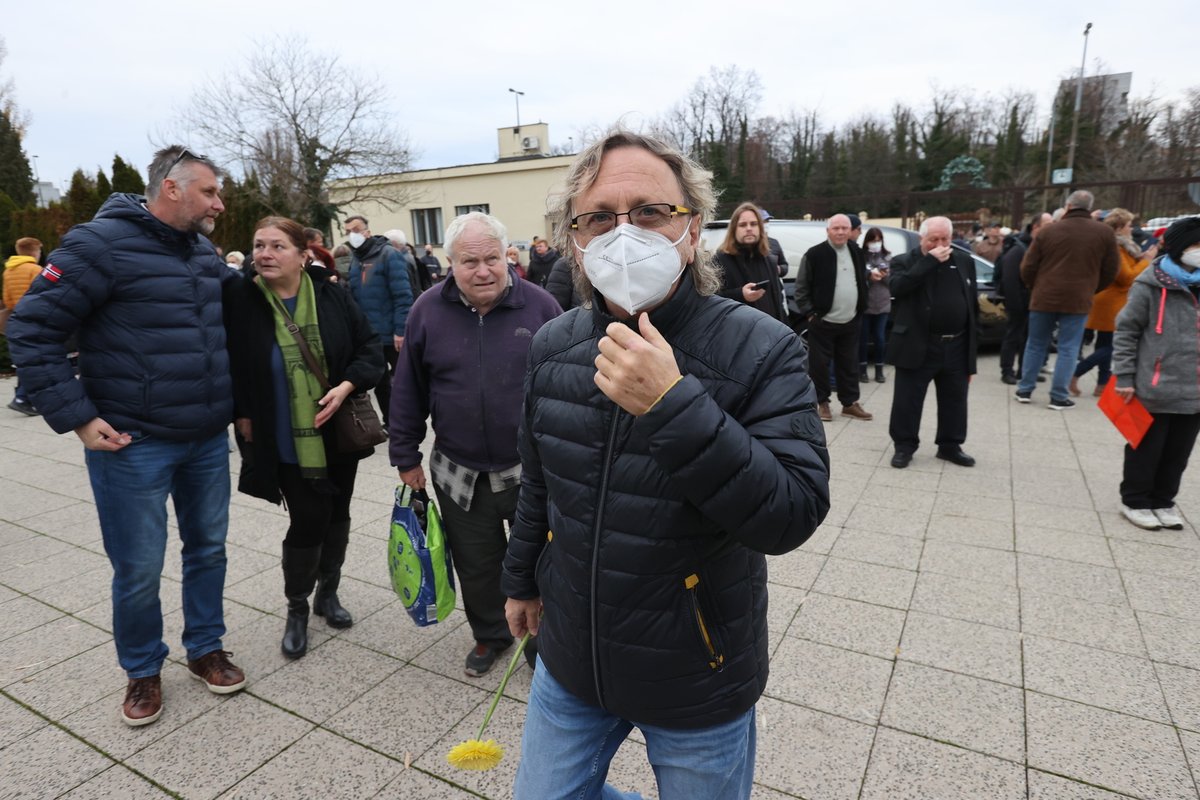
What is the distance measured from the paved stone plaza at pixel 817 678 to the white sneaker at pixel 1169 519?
0.42 ft

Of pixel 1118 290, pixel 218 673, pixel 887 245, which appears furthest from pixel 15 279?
pixel 1118 290

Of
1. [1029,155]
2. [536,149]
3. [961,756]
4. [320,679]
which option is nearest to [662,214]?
[961,756]

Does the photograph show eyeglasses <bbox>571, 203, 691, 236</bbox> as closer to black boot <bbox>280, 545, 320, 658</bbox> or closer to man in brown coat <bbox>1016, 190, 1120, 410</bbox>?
black boot <bbox>280, 545, 320, 658</bbox>

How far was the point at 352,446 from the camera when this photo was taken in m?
3.22

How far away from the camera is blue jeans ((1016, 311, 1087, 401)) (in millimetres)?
7457

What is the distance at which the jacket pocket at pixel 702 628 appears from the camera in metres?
1.39

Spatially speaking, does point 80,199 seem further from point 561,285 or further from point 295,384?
point 295,384

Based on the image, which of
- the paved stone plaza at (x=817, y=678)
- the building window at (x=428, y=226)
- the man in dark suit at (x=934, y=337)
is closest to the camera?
the paved stone plaza at (x=817, y=678)

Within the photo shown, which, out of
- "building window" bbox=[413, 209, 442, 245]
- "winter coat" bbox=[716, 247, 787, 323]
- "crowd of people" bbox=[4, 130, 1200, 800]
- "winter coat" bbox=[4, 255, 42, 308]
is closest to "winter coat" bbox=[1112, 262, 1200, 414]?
"crowd of people" bbox=[4, 130, 1200, 800]

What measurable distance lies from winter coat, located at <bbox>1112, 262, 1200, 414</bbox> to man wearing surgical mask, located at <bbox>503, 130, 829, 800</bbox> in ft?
13.1

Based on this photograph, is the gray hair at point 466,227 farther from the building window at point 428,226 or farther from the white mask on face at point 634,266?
the building window at point 428,226

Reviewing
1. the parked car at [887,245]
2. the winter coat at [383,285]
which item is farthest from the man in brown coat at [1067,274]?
the winter coat at [383,285]

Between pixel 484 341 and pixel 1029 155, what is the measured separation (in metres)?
48.9

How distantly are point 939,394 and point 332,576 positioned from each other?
4.77 m
